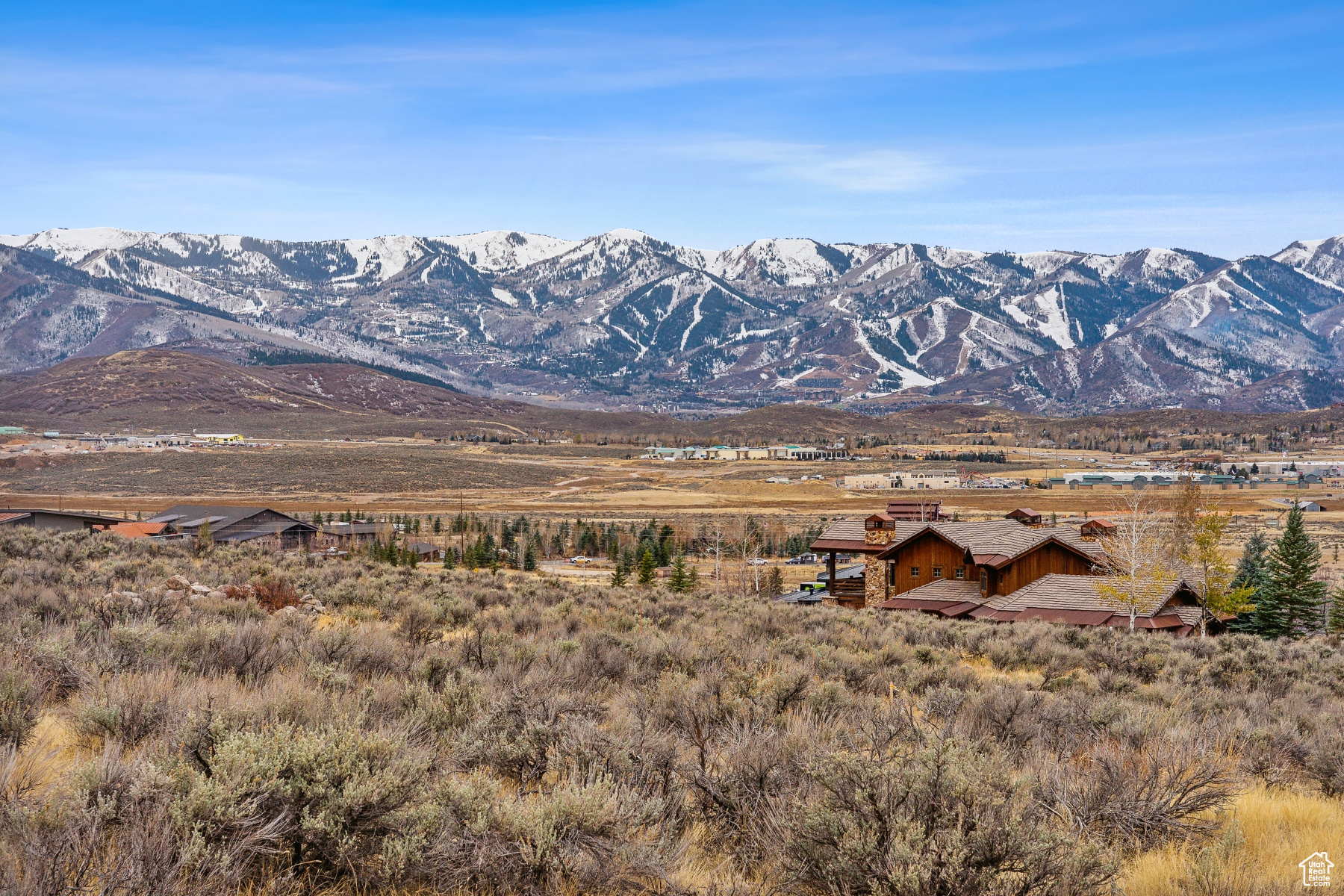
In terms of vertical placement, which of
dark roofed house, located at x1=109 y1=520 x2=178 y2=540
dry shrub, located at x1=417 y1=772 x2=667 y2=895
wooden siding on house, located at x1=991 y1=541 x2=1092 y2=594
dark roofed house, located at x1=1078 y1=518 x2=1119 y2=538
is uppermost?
dry shrub, located at x1=417 y1=772 x2=667 y2=895

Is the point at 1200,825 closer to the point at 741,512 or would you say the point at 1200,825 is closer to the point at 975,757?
the point at 975,757

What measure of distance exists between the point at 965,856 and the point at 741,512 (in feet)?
323

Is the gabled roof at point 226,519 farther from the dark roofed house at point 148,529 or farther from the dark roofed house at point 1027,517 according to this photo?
the dark roofed house at point 1027,517

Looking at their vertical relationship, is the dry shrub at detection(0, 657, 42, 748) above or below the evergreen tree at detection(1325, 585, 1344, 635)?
above

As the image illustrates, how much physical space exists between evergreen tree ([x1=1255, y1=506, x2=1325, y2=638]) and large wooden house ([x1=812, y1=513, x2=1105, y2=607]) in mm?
11614

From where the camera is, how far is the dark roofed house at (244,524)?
57.5 metres

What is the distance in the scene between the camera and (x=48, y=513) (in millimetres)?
47094

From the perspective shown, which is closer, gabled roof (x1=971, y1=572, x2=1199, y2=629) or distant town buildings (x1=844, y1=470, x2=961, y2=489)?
gabled roof (x1=971, y1=572, x2=1199, y2=629)

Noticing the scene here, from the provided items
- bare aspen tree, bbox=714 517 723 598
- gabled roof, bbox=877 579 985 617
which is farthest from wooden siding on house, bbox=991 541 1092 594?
bare aspen tree, bbox=714 517 723 598

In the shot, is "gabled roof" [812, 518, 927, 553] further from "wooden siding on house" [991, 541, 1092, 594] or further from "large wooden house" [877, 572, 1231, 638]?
"wooden siding on house" [991, 541, 1092, 594]

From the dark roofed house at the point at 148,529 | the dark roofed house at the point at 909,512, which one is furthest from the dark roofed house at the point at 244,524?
the dark roofed house at the point at 909,512

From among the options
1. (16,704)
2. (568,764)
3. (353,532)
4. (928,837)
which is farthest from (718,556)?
(928,837)

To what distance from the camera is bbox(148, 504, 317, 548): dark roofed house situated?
189 ft

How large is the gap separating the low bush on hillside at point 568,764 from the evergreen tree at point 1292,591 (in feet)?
102
